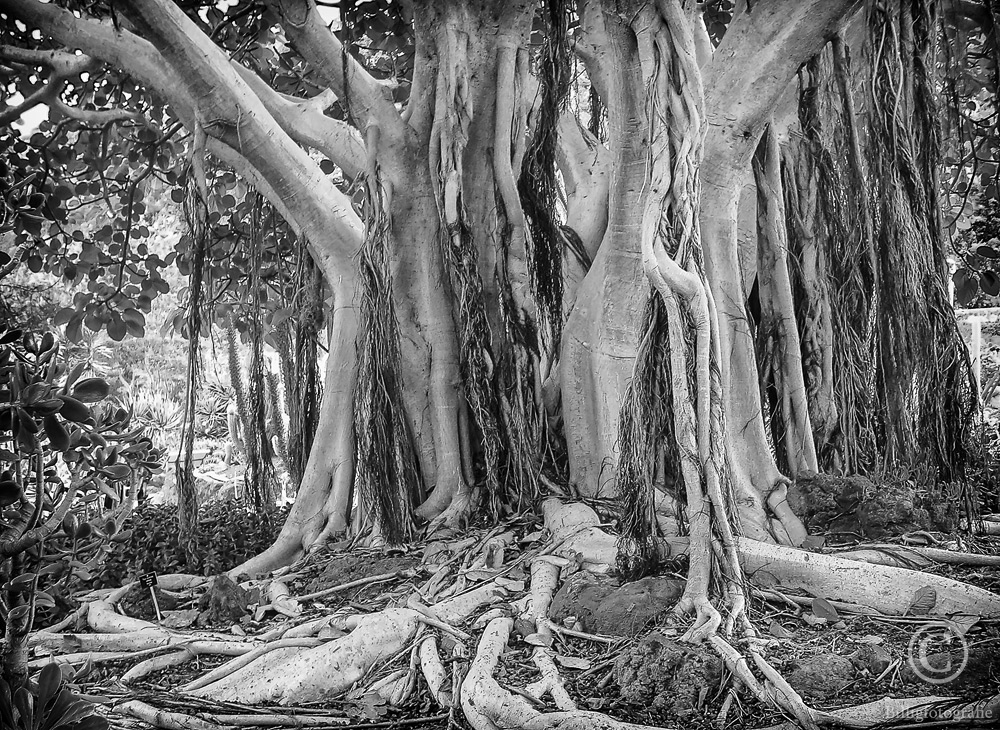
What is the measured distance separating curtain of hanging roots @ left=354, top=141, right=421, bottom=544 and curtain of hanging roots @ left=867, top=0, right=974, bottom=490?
188 centimetres

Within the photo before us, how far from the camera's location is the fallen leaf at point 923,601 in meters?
2.31

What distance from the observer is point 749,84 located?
301 cm

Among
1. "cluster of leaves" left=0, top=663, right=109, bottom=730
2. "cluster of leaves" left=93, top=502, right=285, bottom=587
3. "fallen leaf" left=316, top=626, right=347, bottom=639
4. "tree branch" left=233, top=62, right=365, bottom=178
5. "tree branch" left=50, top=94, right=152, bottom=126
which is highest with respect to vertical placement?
"tree branch" left=50, top=94, right=152, bottom=126

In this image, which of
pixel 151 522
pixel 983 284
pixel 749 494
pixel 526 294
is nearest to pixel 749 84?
pixel 526 294

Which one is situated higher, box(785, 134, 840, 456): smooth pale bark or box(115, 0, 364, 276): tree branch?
box(115, 0, 364, 276): tree branch

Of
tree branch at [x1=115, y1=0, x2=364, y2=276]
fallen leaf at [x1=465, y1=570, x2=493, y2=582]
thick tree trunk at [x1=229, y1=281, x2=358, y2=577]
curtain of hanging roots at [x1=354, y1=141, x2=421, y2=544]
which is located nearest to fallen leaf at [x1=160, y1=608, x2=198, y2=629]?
thick tree trunk at [x1=229, y1=281, x2=358, y2=577]

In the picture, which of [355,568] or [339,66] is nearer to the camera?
[355,568]

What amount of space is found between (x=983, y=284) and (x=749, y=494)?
200 cm

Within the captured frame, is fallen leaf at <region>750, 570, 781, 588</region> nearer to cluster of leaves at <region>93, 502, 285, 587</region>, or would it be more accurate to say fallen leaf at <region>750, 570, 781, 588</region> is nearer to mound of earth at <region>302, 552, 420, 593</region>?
mound of earth at <region>302, 552, 420, 593</region>

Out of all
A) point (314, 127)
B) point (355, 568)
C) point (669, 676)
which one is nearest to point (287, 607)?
point (355, 568)

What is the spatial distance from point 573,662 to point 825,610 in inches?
29.2

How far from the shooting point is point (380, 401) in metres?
3.42

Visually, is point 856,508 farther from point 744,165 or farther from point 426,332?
point 426,332

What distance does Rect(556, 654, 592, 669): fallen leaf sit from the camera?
6.98ft
